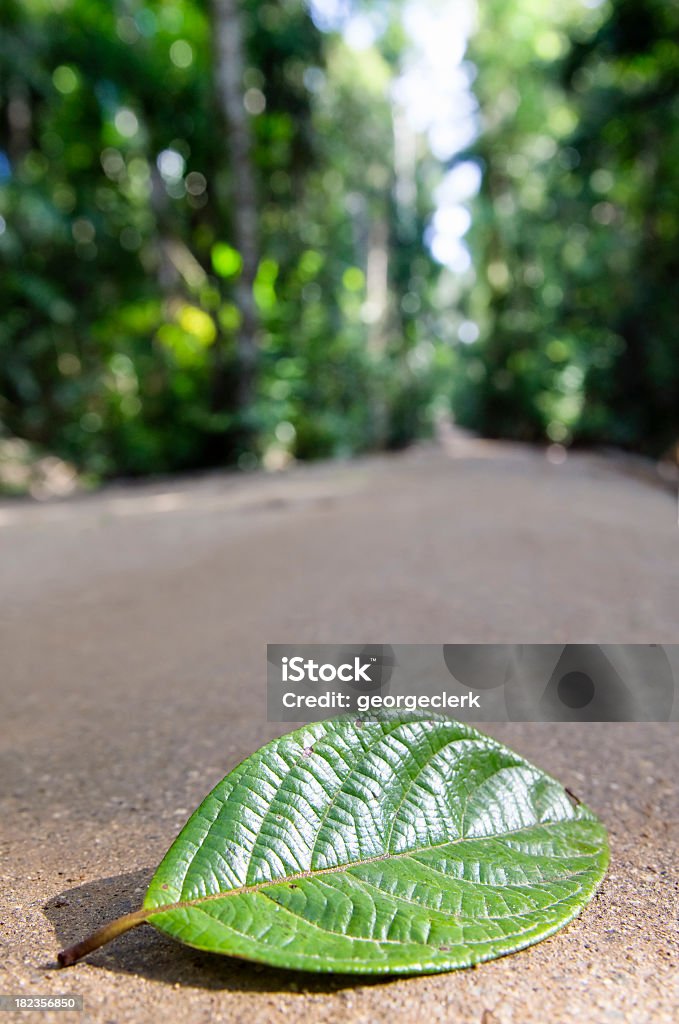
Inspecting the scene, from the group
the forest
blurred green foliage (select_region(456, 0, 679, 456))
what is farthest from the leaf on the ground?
blurred green foliage (select_region(456, 0, 679, 456))

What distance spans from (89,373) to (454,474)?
17.3ft

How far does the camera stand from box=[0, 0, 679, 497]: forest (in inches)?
294

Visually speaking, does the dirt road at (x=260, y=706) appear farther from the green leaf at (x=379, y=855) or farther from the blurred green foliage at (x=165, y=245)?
the blurred green foliage at (x=165, y=245)

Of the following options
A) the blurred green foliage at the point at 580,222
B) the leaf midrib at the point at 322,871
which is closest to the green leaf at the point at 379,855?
the leaf midrib at the point at 322,871

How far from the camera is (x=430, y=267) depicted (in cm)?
1708

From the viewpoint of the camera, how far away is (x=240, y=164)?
692 cm

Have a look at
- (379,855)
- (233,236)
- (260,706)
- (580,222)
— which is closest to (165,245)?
(233,236)

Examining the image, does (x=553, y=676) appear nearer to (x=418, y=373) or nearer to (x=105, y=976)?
(x=105, y=976)

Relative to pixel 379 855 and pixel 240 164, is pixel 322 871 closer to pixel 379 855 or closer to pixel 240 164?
pixel 379 855

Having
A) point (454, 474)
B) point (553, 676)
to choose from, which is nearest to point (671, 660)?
point (553, 676)

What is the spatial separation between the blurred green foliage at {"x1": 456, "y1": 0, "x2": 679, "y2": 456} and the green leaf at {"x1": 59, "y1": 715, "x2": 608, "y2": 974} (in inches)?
303

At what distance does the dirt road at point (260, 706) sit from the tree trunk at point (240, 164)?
3990 mm

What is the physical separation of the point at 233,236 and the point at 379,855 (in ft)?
24.7

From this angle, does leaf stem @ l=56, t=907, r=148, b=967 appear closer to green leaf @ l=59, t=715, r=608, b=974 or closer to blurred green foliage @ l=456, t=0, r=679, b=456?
green leaf @ l=59, t=715, r=608, b=974
